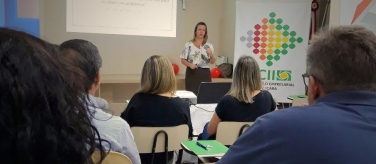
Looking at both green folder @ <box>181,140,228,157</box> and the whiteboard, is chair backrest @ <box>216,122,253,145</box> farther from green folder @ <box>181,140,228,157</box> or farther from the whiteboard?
the whiteboard

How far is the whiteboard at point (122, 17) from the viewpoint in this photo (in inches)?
195

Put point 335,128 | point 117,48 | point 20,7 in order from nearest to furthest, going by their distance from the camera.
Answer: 1. point 335,128
2. point 20,7
3. point 117,48

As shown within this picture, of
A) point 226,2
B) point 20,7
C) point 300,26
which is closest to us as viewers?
point 20,7

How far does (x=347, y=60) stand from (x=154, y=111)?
4.75 ft

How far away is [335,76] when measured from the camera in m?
1.03

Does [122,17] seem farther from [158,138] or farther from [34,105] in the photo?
[34,105]

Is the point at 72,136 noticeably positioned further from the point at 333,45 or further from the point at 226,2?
the point at 226,2

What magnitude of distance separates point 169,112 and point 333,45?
1398 millimetres

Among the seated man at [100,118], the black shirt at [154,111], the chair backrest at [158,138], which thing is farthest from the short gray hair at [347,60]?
the black shirt at [154,111]

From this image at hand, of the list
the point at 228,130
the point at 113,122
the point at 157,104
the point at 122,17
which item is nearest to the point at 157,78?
the point at 157,104

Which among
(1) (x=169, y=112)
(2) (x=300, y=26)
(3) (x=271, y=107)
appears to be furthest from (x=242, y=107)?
(2) (x=300, y=26)

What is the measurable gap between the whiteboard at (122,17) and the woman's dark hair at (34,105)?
4.64 metres

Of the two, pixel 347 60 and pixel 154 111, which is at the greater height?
pixel 347 60

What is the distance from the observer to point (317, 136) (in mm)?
896
